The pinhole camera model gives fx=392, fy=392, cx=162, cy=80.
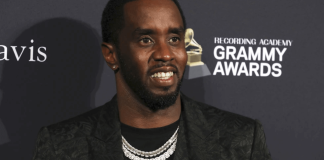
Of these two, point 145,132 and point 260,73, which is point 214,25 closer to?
point 260,73

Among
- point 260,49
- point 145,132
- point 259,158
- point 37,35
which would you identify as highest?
point 37,35

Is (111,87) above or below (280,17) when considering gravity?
below

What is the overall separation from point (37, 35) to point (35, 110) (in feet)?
1.40

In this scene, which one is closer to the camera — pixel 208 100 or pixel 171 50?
pixel 171 50

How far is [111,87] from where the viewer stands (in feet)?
7.52

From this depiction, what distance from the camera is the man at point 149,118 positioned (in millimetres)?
1506

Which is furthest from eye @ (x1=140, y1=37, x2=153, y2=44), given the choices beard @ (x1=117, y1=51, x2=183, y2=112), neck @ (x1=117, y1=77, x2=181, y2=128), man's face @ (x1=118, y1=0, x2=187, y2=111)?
neck @ (x1=117, y1=77, x2=181, y2=128)

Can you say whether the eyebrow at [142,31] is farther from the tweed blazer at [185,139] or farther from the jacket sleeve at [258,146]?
the jacket sleeve at [258,146]

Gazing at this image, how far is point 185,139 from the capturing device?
1.60 m

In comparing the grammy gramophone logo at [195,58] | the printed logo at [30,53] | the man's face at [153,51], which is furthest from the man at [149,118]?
the printed logo at [30,53]

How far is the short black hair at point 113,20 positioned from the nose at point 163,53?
0.20m

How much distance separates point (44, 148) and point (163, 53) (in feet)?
2.09

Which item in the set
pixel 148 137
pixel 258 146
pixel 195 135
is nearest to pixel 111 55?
pixel 148 137

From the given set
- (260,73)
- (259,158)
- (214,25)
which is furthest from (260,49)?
(259,158)
